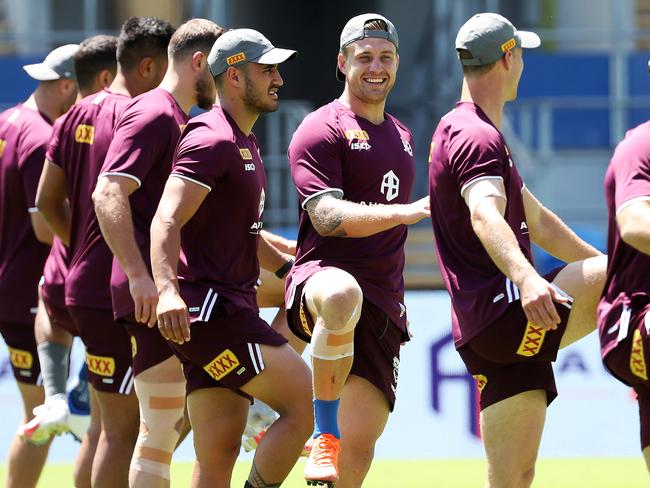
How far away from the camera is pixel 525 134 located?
47.5 feet

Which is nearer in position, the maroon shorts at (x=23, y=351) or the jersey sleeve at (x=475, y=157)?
the jersey sleeve at (x=475, y=157)

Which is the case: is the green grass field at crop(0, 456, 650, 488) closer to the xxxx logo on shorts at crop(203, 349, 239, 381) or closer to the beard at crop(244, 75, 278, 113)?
the xxxx logo on shorts at crop(203, 349, 239, 381)

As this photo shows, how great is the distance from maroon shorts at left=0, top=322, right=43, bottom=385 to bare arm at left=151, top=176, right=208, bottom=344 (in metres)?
2.38

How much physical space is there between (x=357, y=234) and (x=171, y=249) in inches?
31.5

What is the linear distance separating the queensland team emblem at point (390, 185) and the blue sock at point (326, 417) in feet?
3.39

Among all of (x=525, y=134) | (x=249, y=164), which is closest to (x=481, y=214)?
(x=249, y=164)

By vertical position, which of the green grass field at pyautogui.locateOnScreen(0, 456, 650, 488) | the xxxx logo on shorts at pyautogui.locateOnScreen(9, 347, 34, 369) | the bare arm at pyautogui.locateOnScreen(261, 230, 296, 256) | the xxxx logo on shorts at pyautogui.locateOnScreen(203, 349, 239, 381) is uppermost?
the bare arm at pyautogui.locateOnScreen(261, 230, 296, 256)

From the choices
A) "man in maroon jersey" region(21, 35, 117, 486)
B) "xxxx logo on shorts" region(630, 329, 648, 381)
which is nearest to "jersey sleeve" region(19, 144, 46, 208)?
"man in maroon jersey" region(21, 35, 117, 486)

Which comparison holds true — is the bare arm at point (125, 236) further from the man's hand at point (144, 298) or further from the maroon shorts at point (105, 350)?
the maroon shorts at point (105, 350)

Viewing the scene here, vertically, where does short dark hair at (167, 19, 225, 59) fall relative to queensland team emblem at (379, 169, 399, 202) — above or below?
above

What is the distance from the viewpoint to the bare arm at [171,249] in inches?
209

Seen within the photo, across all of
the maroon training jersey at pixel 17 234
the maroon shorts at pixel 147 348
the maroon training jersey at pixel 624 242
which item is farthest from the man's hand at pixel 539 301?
the maroon training jersey at pixel 17 234

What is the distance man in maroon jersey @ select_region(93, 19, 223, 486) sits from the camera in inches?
222

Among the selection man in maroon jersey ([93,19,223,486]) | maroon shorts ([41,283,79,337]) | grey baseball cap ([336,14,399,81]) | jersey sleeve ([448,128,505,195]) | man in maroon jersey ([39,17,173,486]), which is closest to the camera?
jersey sleeve ([448,128,505,195])
